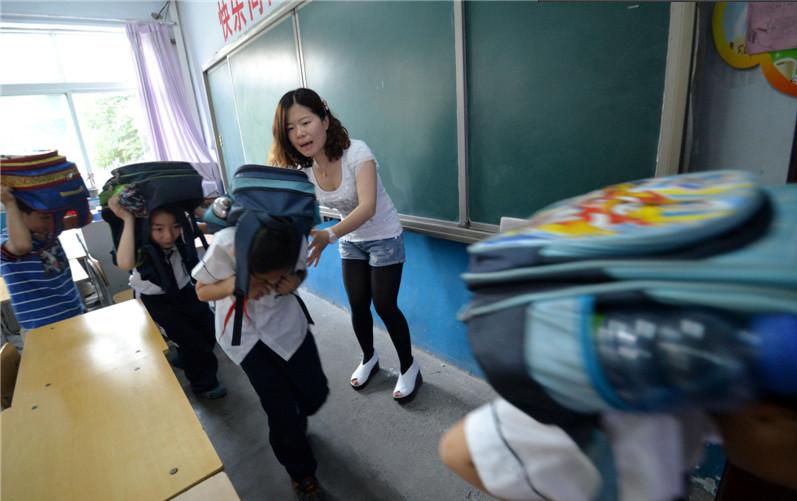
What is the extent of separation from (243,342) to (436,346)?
1.20 m

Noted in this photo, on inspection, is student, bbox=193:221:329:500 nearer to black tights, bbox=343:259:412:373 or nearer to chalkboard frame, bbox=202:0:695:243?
black tights, bbox=343:259:412:373

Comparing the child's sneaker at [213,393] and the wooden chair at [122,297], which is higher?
the wooden chair at [122,297]

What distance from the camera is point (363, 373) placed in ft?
6.63

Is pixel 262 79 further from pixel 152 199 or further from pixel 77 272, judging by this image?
pixel 77 272

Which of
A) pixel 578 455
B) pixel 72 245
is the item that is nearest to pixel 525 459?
pixel 578 455

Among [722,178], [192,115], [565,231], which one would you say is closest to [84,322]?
[565,231]

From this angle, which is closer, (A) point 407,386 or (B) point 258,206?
(B) point 258,206

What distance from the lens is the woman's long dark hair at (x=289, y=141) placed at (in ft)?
4.75

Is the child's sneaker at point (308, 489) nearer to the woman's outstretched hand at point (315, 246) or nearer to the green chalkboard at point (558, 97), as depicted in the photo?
the woman's outstretched hand at point (315, 246)

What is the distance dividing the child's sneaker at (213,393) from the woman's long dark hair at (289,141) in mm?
1294

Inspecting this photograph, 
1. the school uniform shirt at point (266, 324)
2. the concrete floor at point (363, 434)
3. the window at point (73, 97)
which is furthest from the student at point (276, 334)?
the window at point (73, 97)

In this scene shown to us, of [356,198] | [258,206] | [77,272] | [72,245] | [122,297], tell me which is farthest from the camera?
[72,245]

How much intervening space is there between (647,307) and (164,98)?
5747 mm

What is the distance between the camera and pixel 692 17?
38.1 inches
